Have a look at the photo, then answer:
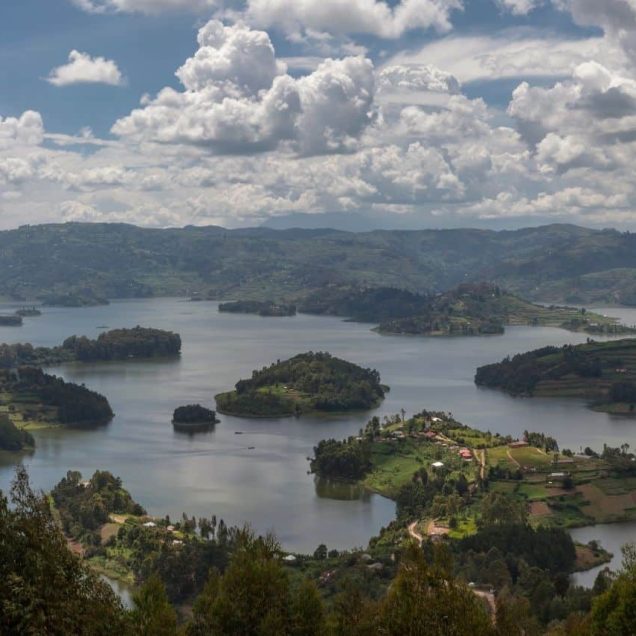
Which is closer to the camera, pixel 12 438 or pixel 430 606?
pixel 430 606

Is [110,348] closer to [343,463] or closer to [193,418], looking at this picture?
[193,418]

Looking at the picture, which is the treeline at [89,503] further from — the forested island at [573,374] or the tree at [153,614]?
the forested island at [573,374]

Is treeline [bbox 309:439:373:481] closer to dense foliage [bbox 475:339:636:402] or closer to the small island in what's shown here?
the small island

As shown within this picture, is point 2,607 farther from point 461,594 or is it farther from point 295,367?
point 295,367

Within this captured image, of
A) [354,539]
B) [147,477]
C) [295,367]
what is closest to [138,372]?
[295,367]

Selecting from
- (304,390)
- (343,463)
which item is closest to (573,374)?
(304,390)

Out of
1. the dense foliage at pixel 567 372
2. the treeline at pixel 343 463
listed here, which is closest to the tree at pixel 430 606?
the treeline at pixel 343 463
